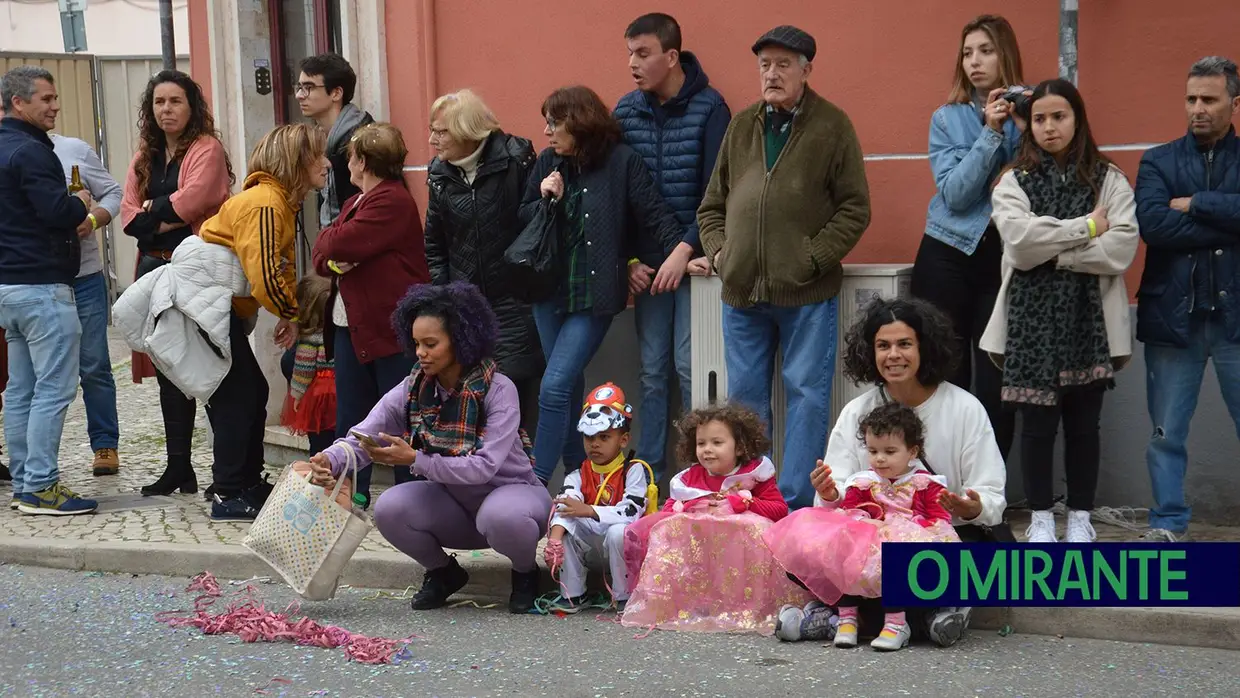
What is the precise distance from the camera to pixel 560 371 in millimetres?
7336

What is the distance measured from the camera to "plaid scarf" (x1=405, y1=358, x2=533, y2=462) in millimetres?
6176

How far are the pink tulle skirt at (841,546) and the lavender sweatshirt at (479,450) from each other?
1.18 metres

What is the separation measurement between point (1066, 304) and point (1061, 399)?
1.24 feet

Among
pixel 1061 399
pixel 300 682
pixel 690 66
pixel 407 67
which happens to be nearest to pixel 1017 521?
pixel 1061 399

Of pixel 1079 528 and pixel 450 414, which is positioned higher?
pixel 450 414

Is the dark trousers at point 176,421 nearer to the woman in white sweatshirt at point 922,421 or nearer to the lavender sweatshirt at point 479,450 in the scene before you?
the lavender sweatshirt at point 479,450

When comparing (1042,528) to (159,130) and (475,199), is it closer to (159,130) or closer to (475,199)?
(475,199)

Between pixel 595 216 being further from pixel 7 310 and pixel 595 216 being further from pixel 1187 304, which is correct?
pixel 7 310

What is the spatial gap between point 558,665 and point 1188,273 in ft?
9.51

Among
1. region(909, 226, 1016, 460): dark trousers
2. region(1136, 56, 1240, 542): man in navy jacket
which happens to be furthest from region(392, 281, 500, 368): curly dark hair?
region(1136, 56, 1240, 542): man in navy jacket

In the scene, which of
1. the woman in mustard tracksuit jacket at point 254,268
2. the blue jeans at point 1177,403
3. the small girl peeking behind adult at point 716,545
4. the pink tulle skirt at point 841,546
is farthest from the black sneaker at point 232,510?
the blue jeans at point 1177,403

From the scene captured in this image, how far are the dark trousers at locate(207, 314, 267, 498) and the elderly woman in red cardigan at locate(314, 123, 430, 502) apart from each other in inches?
18.1

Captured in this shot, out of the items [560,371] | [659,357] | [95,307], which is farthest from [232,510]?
[659,357]

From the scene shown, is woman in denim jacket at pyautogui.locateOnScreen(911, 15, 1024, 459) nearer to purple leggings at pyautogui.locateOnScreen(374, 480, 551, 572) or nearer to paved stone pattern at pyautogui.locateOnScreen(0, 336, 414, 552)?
purple leggings at pyautogui.locateOnScreen(374, 480, 551, 572)
